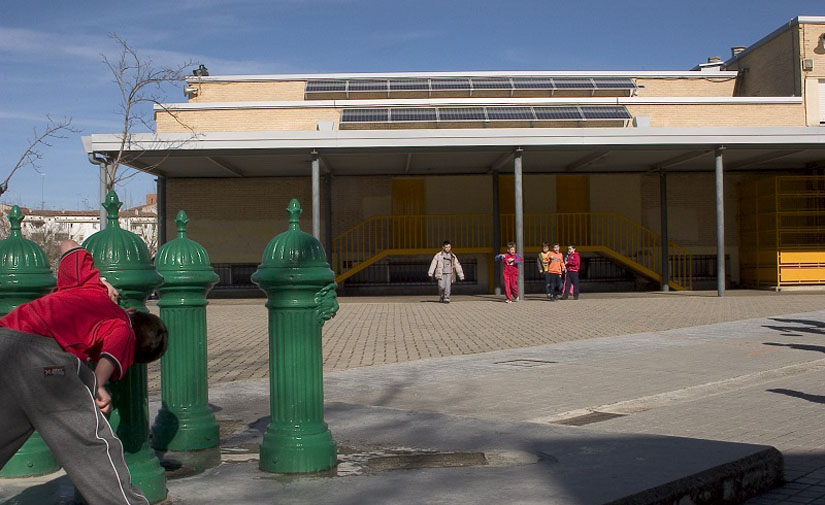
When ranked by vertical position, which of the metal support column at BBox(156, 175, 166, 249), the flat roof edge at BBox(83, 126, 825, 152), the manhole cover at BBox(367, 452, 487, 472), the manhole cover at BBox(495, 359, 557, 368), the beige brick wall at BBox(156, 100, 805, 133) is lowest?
the manhole cover at BBox(495, 359, 557, 368)

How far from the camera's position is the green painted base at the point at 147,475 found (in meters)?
4.02

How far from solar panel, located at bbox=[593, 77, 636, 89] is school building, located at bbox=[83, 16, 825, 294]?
3.51ft

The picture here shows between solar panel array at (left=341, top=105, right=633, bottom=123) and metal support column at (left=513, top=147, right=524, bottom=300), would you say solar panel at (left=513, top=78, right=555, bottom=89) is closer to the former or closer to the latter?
solar panel array at (left=341, top=105, right=633, bottom=123)

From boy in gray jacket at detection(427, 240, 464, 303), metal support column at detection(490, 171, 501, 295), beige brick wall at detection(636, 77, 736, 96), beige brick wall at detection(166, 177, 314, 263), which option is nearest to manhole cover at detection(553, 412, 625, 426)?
boy in gray jacket at detection(427, 240, 464, 303)

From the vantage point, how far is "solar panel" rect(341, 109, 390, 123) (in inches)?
1091

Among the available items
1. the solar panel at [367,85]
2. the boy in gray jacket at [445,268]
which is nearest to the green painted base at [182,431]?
the boy in gray jacket at [445,268]

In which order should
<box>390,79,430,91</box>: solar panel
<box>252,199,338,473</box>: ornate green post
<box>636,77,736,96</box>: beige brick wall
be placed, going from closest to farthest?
<box>252,199,338,473</box>: ornate green post < <box>390,79,430,91</box>: solar panel < <box>636,77,736,96</box>: beige brick wall

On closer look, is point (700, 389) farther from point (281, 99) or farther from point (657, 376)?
point (281, 99)

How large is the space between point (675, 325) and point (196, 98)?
66.5 ft

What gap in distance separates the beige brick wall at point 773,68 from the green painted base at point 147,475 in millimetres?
28807

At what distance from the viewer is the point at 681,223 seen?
2884 cm

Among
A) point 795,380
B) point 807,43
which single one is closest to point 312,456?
point 795,380

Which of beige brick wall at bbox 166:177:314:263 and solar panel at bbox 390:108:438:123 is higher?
solar panel at bbox 390:108:438:123

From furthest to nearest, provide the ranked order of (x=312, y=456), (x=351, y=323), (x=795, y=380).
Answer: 1. (x=351, y=323)
2. (x=795, y=380)
3. (x=312, y=456)
